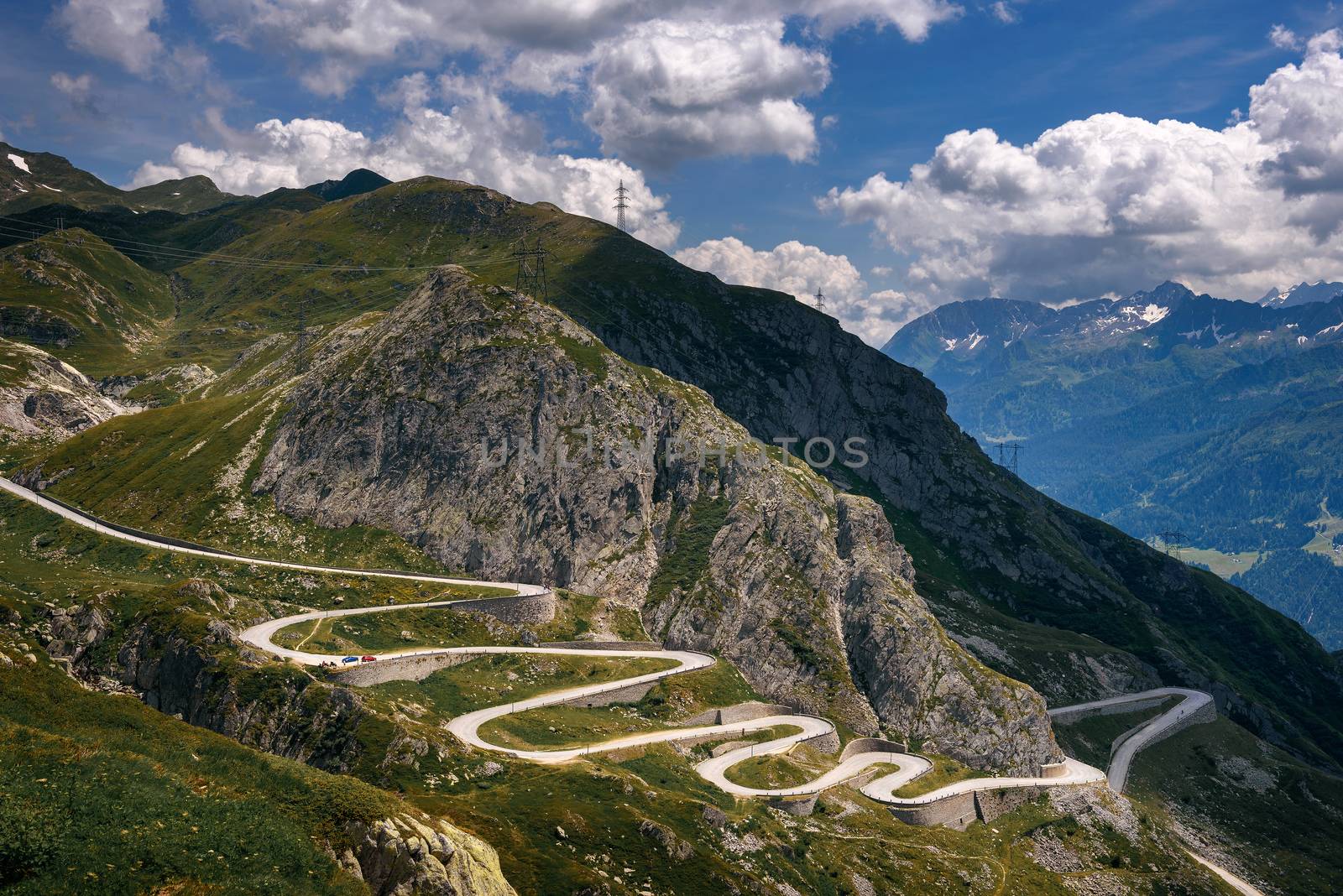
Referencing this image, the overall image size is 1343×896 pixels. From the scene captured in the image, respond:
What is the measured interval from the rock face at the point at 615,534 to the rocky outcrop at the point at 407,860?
11493 centimetres

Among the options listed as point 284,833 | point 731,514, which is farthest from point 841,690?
point 284,833

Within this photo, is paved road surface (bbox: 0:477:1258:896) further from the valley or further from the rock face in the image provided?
the rock face

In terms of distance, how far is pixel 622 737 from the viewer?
11900 cm

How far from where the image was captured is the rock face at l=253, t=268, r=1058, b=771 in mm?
173750

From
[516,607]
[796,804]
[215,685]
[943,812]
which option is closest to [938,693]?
[943,812]

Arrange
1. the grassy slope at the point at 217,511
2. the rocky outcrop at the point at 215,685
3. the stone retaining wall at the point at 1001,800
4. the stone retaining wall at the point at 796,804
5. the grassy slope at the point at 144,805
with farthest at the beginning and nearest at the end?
the grassy slope at the point at 217,511 < the stone retaining wall at the point at 1001,800 < the stone retaining wall at the point at 796,804 < the rocky outcrop at the point at 215,685 < the grassy slope at the point at 144,805

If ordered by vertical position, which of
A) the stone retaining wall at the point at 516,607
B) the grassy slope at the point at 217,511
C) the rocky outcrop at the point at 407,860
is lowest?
the rocky outcrop at the point at 407,860

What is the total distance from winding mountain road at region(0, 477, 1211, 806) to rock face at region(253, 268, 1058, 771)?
368 inches

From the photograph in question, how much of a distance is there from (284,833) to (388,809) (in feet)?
23.9

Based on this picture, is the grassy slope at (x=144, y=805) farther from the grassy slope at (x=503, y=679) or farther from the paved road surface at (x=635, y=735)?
the grassy slope at (x=503, y=679)

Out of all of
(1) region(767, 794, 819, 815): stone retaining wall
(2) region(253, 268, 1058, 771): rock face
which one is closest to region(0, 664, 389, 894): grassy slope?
(1) region(767, 794, 819, 815): stone retaining wall

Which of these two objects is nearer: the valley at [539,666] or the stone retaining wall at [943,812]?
the valley at [539,666]

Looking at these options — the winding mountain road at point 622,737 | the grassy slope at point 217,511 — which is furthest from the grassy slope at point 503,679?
the grassy slope at point 217,511

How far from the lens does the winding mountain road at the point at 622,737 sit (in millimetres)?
114000
